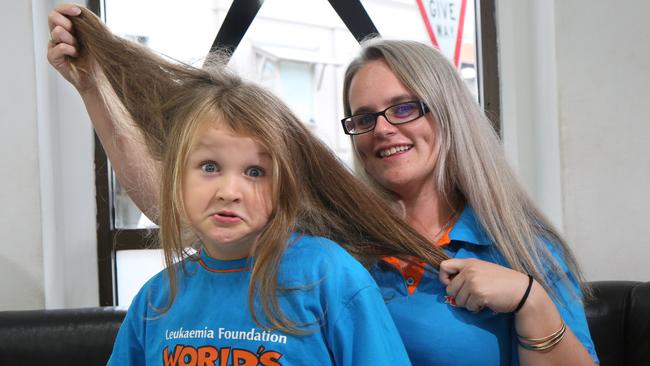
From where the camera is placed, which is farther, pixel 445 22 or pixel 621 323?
pixel 445 22

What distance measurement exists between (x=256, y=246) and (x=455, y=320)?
44cm

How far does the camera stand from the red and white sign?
269cm

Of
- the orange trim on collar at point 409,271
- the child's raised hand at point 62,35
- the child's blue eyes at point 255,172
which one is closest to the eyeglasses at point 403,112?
the orange trim on collar at point 409,271

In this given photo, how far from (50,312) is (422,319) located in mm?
1222

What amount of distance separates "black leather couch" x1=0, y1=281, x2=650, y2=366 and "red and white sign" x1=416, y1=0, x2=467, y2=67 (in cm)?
121

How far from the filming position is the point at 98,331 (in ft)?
6.09

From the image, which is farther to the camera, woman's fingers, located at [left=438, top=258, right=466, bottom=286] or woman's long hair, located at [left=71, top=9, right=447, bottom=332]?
woman's fingers, located at [left=438, top=258, right=466, bottom=286]

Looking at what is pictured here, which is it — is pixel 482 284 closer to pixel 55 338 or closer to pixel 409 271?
pixel 409 271

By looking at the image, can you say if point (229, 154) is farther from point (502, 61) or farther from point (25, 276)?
point (502, 61)

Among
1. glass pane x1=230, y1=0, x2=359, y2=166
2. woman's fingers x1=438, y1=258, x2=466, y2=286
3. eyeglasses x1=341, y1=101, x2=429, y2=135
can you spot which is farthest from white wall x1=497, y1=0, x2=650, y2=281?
woman's fingers x1=438, y1=258, x2=466, y2=286

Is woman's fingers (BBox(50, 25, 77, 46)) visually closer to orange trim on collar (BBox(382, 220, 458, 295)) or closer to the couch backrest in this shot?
orange trim on collar (BBox(382, 220, 458, 295))

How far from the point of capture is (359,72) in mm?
1424

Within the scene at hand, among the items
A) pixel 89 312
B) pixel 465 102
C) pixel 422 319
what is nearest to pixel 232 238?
pixel 422 319

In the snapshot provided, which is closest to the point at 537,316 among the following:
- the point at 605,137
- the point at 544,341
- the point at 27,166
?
the point at 544,341
